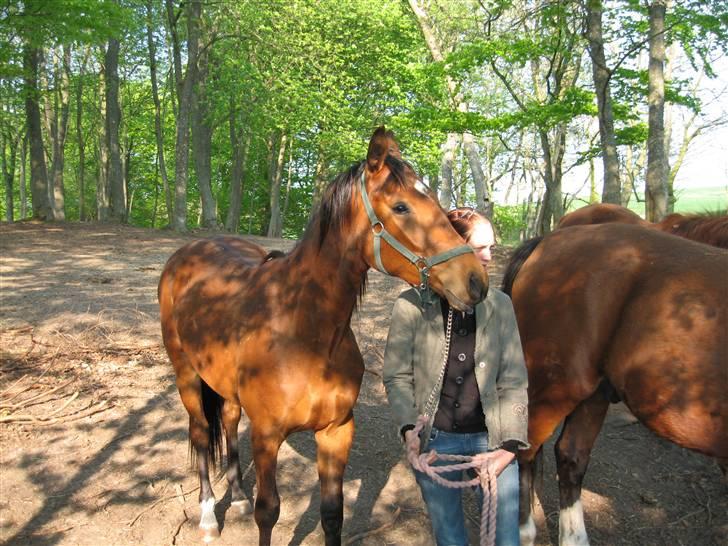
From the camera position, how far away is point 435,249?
2174 mm

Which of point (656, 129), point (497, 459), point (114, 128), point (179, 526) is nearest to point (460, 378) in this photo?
point (497, 459)

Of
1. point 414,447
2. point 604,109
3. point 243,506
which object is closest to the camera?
point 414,447

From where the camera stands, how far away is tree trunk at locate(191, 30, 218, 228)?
19.1 metres

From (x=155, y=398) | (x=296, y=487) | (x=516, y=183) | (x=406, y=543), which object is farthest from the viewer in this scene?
(x=516, y=183)

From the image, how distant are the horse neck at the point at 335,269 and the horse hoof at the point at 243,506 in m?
2.04

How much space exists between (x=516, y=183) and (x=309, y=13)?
23907 mm

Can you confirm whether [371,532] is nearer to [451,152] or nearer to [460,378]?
[460,378]

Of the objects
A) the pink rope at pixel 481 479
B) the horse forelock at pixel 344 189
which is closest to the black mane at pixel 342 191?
the horse forelock at pixel 344 189

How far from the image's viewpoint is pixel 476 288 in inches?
81.3

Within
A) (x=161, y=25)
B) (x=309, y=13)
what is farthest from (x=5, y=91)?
(x=309, y=13)

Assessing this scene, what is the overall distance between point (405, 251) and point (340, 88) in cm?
2250

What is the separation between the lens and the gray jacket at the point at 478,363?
2275 millimetres

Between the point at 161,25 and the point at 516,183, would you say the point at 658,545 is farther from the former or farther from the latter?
the point at 516,183

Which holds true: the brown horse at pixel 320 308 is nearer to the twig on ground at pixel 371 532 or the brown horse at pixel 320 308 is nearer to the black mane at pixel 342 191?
the black mane at pixel 342 191
